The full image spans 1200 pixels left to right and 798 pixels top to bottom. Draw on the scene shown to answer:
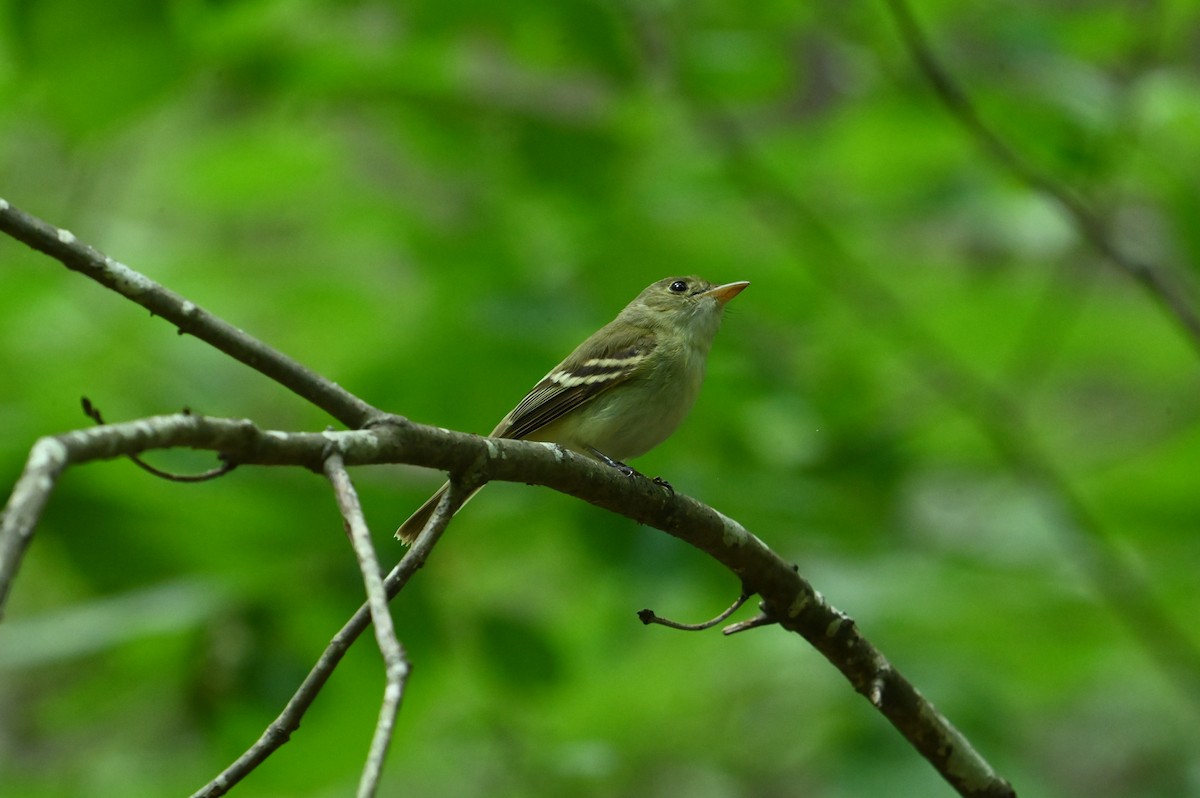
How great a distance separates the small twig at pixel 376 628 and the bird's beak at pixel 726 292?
3.68 m

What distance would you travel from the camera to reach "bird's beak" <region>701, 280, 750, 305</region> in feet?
19.1

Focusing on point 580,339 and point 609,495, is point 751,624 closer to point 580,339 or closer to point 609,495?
point 609,495

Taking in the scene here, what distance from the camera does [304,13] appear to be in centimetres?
636

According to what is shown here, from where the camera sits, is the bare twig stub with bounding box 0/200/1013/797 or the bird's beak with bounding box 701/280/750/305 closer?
the bare twig stub with bounding box 0/200/1013/797

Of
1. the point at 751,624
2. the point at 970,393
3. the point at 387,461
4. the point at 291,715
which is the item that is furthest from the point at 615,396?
the point at 291,715

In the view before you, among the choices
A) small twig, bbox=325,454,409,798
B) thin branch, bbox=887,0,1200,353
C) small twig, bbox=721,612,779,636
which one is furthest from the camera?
thin branch, bbox=887,0,1200,353

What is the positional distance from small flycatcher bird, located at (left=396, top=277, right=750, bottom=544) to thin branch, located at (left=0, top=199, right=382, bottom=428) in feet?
8.80

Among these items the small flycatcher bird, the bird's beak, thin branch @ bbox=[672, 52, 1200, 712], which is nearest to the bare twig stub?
the small flycatcher bird

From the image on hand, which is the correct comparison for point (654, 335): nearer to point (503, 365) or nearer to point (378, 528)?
point (503, 365)

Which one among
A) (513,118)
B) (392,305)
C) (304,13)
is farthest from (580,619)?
(304,13)

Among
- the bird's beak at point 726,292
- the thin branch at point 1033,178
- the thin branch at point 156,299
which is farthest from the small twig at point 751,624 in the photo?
the thin branch at point 1033,178

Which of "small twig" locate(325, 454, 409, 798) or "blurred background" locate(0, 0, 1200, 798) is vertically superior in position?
"blurred background" locate(0, 0, 1200, 798)

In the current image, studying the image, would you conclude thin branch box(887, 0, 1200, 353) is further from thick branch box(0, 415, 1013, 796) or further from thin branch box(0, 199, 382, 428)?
thin branch box(0, 199, 382, 428)

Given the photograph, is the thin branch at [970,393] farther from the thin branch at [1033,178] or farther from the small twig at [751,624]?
the small twig at [751,624]
